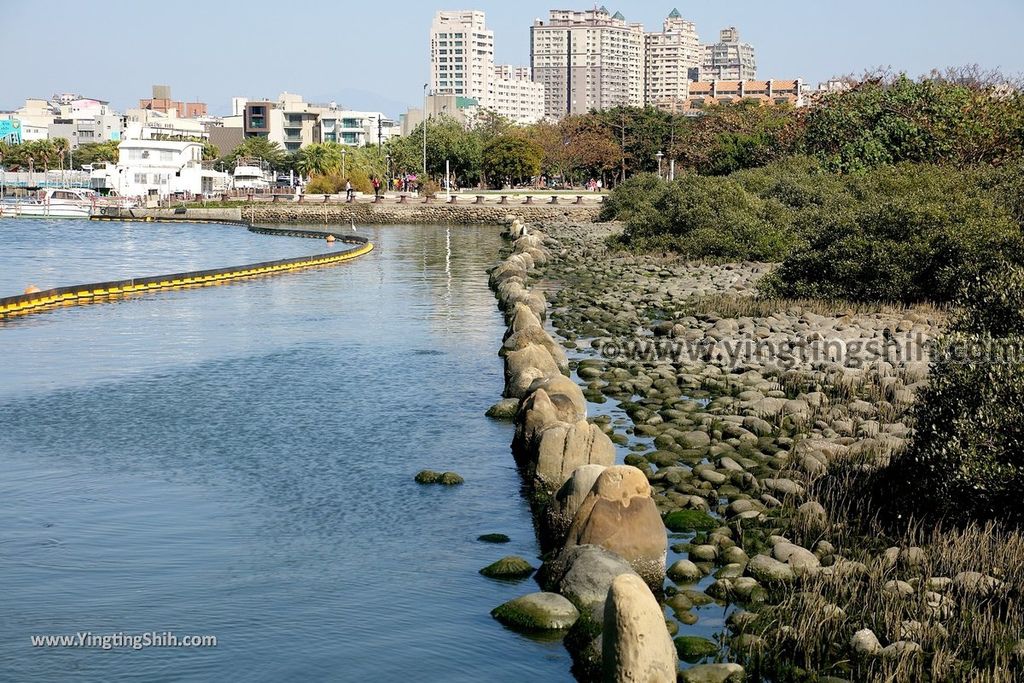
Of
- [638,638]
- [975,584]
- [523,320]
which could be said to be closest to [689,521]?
[975,584]

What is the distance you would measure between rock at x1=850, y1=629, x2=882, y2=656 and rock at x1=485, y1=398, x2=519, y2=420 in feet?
33.4

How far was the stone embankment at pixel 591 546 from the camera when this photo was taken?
8.91 m

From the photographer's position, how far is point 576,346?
2644 cm

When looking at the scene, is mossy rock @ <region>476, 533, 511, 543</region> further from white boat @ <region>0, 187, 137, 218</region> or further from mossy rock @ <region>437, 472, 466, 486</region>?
white boat @ <region>0, 187, 137, 218</region>

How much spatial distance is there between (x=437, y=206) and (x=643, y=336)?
207 ft

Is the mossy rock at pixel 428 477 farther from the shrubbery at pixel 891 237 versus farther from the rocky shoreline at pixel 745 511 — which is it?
the shrubbery at pixel 891 237

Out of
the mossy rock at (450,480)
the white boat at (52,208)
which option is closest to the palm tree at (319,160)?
the white boat at (52,208)

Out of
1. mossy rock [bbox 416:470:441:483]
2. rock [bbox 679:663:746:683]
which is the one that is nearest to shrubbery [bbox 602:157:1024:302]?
mossy rock [bbox 416:470:441:483]

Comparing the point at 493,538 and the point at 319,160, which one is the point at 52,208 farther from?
the point at 493,538

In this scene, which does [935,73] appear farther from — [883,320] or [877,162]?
[883,320]

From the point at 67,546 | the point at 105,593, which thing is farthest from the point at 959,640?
the point at 67,546

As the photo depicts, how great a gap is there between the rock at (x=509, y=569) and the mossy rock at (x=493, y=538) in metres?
1.02

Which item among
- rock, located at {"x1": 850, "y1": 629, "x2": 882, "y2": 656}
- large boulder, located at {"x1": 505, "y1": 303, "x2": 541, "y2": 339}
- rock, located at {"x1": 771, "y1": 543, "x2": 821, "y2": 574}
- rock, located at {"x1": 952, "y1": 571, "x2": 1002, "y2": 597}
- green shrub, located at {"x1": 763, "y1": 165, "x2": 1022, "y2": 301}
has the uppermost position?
green shrub, located at {"x1": 763, "y1": 165, "x2": 1022, "y2": 301}

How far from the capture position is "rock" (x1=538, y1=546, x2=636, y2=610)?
11.0 metres
